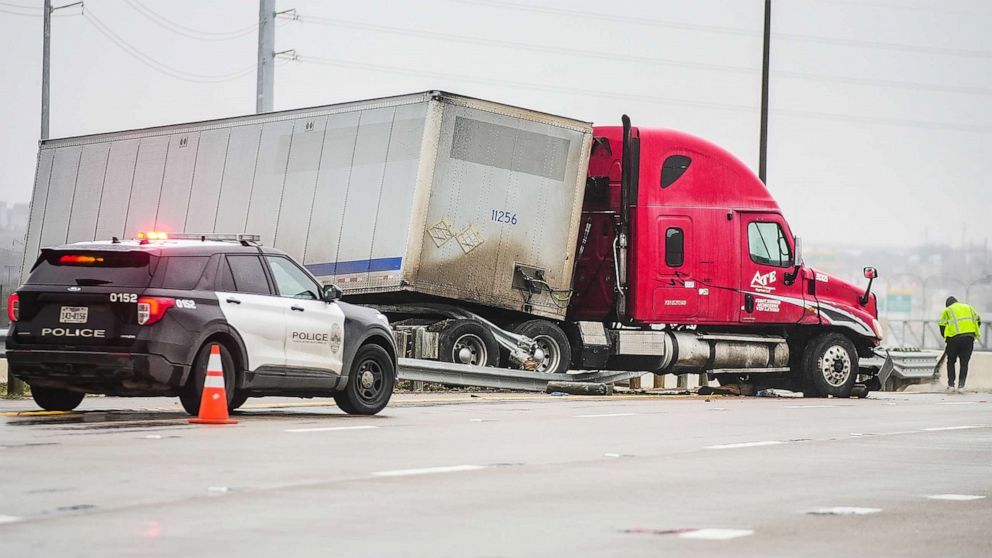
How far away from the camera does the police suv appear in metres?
14.5

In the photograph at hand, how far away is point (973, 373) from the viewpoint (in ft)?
122

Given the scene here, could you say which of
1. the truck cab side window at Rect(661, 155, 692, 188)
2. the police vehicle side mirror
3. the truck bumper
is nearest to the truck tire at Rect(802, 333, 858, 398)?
the truck cab side window at Rect(661, 155, 692, 188)

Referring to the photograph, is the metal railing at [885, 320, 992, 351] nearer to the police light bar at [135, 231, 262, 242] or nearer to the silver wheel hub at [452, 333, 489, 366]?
the silver wheel hub at [452, 333, 489, 366]

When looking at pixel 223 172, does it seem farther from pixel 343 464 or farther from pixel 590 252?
pixel 343 464

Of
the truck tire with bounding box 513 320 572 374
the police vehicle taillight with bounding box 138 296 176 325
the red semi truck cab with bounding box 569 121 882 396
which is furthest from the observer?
the red semi truck cab with bounding box 569 121 882 396

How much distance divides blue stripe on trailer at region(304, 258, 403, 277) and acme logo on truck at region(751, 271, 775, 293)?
6.58 m

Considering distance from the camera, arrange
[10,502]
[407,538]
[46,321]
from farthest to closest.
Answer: [46,321] → [10,502] → [407,538]

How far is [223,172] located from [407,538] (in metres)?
17.8

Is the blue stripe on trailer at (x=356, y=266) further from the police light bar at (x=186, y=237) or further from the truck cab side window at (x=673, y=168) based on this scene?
the police light bar at (x=186, y=237)

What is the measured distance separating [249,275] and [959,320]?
20479mm

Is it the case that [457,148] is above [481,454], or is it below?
above

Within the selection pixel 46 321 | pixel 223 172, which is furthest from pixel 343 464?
pixel 223 172

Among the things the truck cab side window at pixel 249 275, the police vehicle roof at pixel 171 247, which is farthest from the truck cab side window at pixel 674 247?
the truck cab side window at pixel 249 275

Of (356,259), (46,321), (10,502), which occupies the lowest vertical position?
(10,502)
